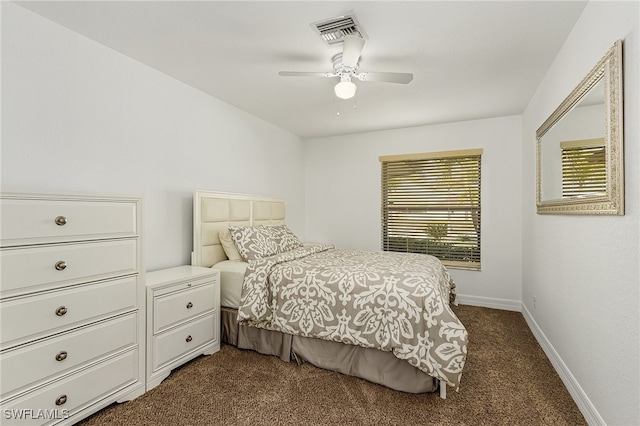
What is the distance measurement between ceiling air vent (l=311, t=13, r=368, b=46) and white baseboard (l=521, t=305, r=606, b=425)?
2.55 meters

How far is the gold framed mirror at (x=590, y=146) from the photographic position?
4.99 feet

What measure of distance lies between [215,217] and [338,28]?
6.62ft

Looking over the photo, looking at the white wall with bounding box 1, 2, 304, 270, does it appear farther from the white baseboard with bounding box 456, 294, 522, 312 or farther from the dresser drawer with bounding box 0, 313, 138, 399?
the white baseboard with bounding box 456, 294, 522, 312

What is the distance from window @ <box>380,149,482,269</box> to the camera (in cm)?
413

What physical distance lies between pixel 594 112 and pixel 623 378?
1342 millimetres

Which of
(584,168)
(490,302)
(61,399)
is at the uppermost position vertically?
(584,168)

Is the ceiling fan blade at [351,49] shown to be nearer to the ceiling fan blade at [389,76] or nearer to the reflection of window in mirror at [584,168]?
the ceiling fan blade at [389,76]

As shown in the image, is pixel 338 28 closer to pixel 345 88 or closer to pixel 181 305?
pixel 345 88

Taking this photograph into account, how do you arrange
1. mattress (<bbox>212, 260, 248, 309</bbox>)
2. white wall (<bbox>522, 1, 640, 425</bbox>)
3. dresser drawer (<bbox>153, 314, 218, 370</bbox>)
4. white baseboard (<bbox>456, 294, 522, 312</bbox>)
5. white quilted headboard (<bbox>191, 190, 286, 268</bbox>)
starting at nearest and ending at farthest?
white wall (<bbox>522, 1, 640, 425</bbox>)
dresser drawer (<bbox>153, 314, 218, 370</bbox>)
mattress (<bbox>212, 260, 248, 309</bbox>)
white quilted headboard (<bbox>191, 190, 286, 268</bbox>)
white baseboard (<bbox>456, 294, 522, 312</bbox>)

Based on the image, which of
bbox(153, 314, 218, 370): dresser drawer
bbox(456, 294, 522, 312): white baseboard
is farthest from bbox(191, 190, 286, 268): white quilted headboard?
bbox(456, 294, 522, 312): white baseboard

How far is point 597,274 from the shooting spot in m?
1.72

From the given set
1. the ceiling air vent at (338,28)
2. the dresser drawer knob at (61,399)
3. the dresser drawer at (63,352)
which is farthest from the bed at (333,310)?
the ceiling air vent at (338,28)

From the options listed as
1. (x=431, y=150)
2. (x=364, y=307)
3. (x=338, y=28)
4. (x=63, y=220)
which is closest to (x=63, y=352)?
(x=63, y=220)

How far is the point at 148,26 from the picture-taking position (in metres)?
2.07
